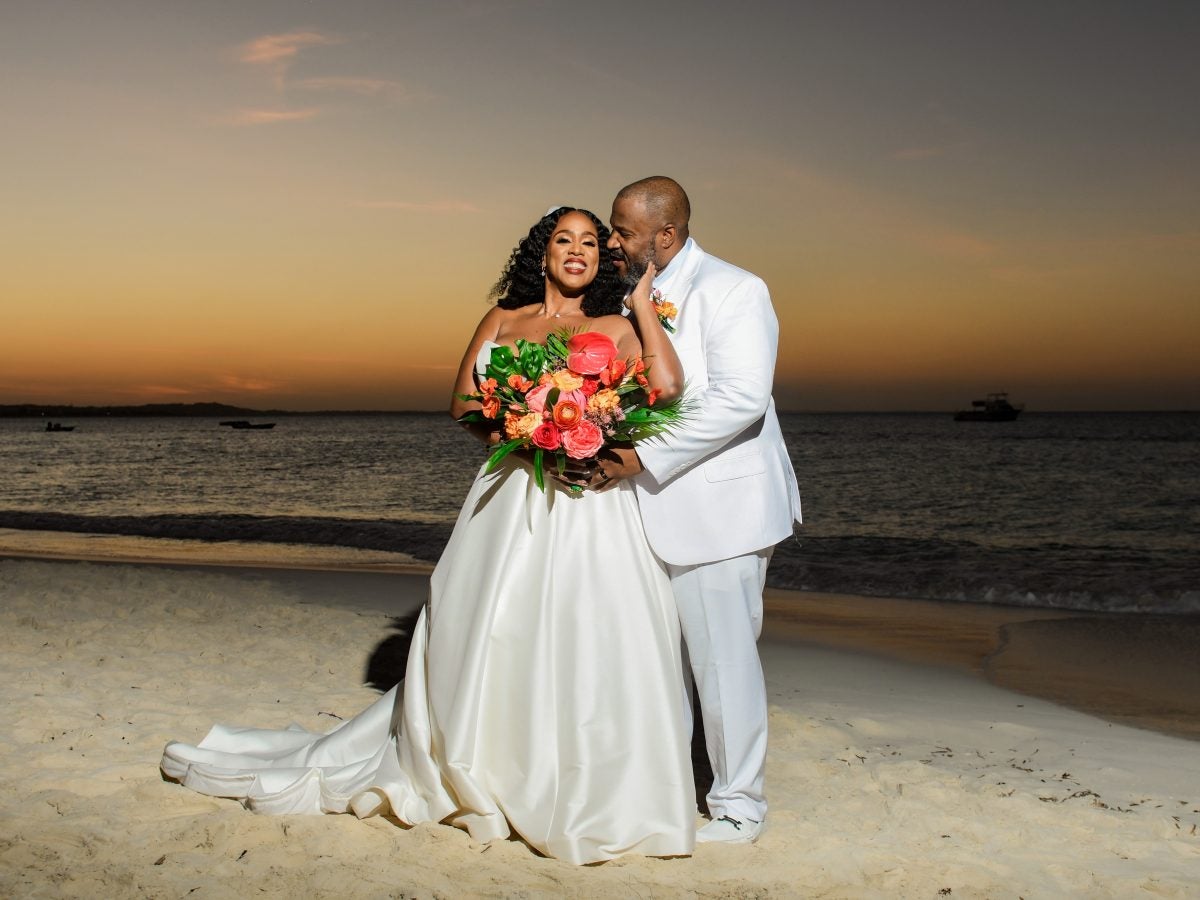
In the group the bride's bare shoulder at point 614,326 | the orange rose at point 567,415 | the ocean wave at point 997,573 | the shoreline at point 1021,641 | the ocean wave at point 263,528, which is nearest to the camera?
the orange rose at point 567,415

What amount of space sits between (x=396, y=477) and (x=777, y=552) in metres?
17.5

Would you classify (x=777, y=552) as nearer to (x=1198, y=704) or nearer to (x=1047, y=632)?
(x=1047, y=632)

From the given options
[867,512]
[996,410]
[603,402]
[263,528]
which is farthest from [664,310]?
[996,410]

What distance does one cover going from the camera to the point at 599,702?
131 inches

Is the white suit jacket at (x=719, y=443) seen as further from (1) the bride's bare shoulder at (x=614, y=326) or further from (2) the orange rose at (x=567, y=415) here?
(2) the orange rose at (x=567, y=415)

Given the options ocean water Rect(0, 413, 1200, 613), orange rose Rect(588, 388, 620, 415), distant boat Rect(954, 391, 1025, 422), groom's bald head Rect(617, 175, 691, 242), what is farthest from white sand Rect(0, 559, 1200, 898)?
distant boat Rect(954, 391, 1025, 422)

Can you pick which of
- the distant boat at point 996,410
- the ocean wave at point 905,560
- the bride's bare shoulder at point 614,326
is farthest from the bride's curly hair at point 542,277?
the distant boat at point 996,410

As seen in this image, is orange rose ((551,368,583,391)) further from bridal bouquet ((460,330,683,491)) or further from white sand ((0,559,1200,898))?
white sand ((0,559,1200,898))

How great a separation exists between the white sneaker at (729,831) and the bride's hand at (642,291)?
6.11 ft

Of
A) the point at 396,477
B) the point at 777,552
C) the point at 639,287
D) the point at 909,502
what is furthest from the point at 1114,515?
the point at 639,287

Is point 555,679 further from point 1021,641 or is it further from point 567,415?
point 1021,641

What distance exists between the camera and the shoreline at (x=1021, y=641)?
20.7 ft

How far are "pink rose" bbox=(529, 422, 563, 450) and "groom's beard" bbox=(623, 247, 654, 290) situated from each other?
2.37 ft

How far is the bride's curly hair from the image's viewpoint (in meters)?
3.73
